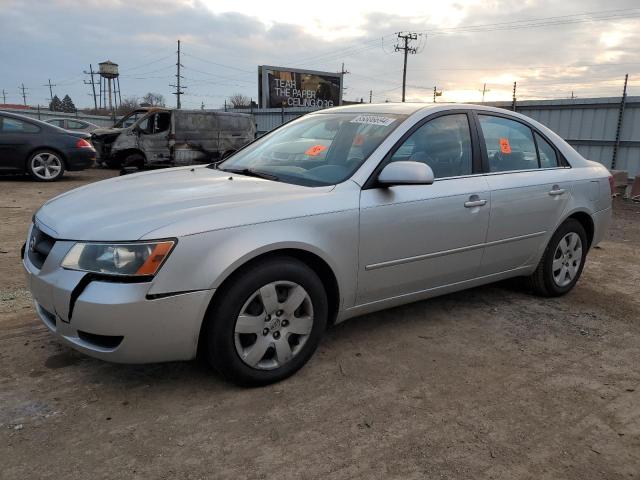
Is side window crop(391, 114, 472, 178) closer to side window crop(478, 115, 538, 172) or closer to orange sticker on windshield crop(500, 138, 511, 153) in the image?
side window crop(478, 115, 538, 172)

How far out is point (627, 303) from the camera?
4559 mm

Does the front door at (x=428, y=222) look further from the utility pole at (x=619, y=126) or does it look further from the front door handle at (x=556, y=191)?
the utility pole at (x=619, y=126)

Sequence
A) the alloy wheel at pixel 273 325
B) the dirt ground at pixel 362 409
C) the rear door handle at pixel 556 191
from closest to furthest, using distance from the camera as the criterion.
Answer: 1. the dirt ground at pixel 362 409
2. the alloy wheel at pixel 273 325
3. the rear door handle at pixel 556 191

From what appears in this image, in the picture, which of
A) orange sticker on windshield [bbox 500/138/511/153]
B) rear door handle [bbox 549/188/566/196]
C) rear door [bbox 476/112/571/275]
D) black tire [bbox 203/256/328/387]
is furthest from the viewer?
rear door handle [bbox 549/188/566/196]

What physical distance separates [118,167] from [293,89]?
1709 centimetres

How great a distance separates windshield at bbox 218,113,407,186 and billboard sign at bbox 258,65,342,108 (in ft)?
79.3

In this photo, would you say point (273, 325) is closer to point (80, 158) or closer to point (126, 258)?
point (126, 258)

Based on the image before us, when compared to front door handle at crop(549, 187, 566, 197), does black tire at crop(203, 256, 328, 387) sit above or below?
below

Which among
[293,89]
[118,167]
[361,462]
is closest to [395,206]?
[361,462]

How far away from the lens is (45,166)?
11.1m

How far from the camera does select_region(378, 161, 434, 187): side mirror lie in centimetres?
308

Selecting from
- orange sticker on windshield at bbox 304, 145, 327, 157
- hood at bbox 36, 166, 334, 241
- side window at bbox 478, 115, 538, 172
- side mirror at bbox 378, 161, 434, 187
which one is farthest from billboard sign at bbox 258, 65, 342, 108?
side mirror at bbox 378, 161, 434, 187

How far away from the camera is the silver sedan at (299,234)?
2.54 m

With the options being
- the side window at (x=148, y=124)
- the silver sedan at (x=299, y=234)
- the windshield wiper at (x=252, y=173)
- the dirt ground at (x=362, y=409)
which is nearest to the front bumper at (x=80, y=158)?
the side window at (x=148, y=124)
